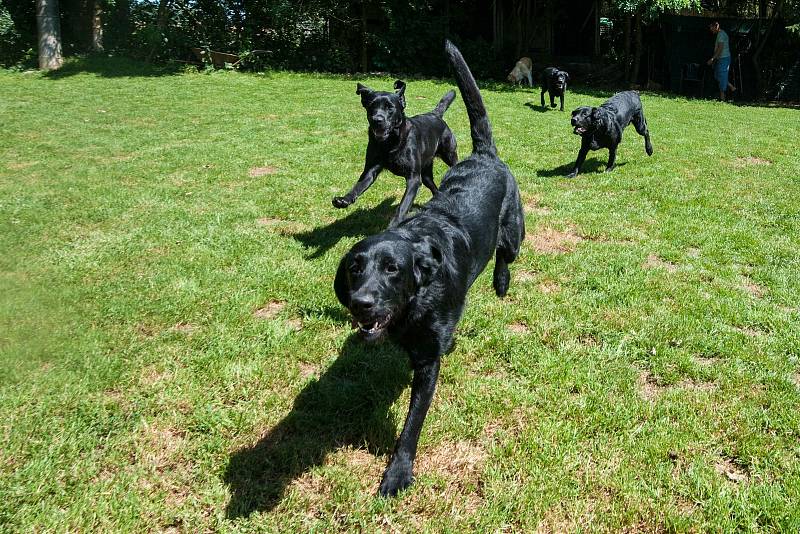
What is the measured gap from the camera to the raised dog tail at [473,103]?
405 centimetres

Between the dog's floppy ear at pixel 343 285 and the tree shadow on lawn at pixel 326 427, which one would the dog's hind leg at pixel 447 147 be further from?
the dog's floppy ear at pixel 343 285

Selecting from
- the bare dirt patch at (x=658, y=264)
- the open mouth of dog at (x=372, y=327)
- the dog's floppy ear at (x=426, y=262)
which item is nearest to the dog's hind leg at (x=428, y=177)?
the bare dirt patch at (x=658, y=264)

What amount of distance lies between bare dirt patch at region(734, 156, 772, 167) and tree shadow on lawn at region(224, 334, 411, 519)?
8.14m

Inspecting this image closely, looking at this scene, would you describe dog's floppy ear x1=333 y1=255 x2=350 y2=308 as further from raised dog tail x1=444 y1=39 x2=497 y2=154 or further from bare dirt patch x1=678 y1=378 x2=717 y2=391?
bare dirt patch x1=678 y1=378 x2=717 y2=391

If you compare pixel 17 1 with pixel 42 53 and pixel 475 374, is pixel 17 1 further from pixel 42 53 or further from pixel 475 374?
pixel 475 374

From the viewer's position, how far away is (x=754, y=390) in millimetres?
3092

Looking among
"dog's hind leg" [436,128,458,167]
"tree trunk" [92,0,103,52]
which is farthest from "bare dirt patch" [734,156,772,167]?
"tree trunk" [92,0,103,52]

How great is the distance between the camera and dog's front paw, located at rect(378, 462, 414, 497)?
2.41 m

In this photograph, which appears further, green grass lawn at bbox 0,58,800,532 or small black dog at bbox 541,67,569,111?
small black dog at bbox 541,67,569,111

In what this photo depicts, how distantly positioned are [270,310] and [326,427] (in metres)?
1.52

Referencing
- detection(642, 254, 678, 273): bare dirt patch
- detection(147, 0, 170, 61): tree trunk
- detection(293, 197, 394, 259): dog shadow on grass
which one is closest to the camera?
detection(642, 254, 678, 273): bare dirt patch

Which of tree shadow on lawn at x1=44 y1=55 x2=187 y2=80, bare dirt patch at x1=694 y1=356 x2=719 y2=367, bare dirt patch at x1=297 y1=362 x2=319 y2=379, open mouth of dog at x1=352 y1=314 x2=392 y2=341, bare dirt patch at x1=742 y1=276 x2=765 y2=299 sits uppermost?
tree shadow on lawn at x1=44 y1=55 x2=187 y2=80

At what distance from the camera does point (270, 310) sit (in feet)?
13.5

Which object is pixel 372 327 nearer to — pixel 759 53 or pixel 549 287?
pixel 549 287
